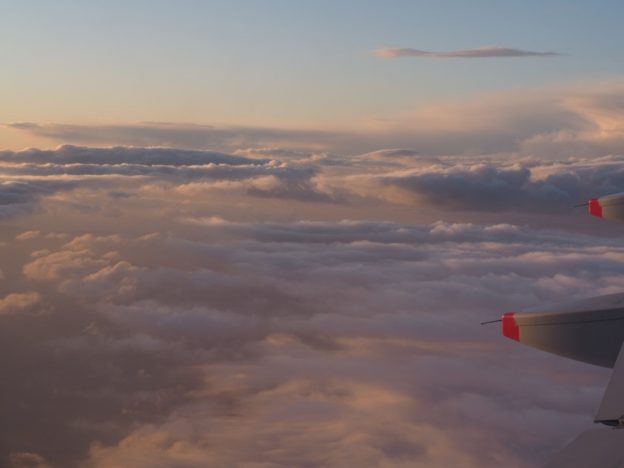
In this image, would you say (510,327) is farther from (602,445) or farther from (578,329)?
(602,445)

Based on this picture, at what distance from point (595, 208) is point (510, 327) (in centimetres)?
547

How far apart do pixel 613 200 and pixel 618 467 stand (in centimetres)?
1027

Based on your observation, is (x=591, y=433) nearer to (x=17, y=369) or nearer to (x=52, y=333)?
(x=17, y=369)

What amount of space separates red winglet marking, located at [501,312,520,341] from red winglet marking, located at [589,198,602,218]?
5.28 meters

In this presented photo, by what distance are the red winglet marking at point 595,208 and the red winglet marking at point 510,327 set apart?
5280 millimetres

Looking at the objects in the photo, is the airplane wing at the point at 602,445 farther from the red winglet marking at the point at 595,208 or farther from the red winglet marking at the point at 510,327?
the red winglet marking at the point at 595,208

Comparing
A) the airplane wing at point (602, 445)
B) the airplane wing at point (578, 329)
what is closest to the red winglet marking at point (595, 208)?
the airplane wing at point (578, 329)

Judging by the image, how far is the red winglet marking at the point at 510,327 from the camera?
970cm

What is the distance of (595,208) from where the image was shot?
14.1 m

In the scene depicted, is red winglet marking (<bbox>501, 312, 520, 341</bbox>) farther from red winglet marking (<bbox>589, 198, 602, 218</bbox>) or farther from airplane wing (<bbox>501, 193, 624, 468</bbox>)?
red winglet marking (<bbox>589, 198, 602, 218</bbox>)

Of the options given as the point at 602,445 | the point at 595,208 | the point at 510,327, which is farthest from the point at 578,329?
the point at 595,208

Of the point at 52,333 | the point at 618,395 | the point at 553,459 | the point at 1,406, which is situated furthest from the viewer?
the point at 52,333

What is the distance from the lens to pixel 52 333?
10250 cm

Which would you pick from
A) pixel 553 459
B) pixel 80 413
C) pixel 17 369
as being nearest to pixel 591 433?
pixel 553 459
